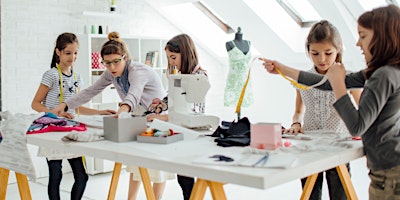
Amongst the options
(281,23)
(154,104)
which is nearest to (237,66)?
(281,23)

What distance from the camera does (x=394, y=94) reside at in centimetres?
183

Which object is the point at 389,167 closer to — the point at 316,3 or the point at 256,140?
the point at 256,140

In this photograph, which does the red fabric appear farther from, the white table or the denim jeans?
the denim jeans

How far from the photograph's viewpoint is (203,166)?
1657mm

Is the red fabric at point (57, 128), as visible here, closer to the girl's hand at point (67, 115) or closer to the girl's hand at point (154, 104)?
the girl's hand at point (67, 115)

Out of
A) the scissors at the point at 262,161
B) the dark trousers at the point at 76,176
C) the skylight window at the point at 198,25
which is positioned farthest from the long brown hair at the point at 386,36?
the skylight window at the point at 198,25

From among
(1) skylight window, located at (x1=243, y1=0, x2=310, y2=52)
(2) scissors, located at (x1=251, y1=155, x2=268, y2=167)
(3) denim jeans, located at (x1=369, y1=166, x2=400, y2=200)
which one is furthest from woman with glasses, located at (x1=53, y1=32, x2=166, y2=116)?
(1) skylight window, located at (x1=243, y1=0, x2=310, y2=52)

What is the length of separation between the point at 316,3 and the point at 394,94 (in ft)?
10.9

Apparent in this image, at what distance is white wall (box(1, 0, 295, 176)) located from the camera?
504cm

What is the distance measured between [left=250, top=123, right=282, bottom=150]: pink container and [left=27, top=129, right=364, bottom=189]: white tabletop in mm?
60

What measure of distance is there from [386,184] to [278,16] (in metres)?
4.38

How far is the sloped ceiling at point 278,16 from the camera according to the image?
4992 mm

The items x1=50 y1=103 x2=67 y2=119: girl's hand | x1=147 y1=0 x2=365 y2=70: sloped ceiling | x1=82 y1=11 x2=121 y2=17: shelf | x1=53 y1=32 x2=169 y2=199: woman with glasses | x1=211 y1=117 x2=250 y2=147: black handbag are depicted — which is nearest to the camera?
x1=211 y1=117 x2=250 y2=147: black handbag

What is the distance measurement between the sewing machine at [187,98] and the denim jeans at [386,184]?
933mm
